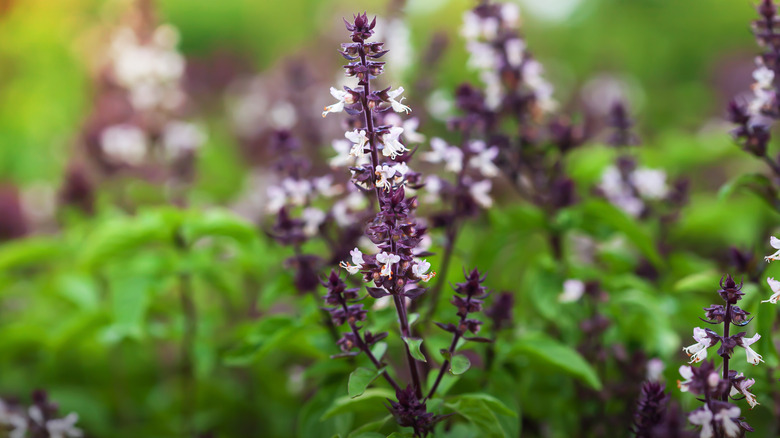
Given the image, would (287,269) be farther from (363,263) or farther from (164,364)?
(164,364)

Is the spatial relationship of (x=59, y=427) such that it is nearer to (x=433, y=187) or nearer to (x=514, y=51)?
(x=433, y=187)

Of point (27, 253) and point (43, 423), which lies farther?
point (27, 253)

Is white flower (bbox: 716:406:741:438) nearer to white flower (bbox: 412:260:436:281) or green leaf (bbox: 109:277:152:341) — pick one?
white flower (bbox: 412:260:436:281)

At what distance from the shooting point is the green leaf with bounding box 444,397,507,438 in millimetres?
1212

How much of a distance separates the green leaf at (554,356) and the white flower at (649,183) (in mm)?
682

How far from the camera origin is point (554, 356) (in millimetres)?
1388

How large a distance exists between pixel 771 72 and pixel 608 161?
2.50 ft

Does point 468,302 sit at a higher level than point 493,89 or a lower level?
lower

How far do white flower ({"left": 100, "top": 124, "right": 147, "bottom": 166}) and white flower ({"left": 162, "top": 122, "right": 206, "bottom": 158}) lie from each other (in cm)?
9

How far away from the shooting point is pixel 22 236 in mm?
2842

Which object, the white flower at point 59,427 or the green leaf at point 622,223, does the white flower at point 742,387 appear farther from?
the white flower at point 59,427

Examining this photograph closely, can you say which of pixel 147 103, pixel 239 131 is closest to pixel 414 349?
pixel 147 103

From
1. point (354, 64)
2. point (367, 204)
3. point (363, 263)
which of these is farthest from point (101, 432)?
point (354, 64)

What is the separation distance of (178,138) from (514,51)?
4.69ft
